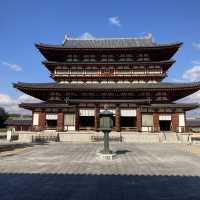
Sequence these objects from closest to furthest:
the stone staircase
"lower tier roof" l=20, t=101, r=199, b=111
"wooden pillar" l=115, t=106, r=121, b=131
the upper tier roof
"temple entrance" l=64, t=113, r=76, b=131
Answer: the stone staircase, "lower tier roof" l=20, t=101, r=199, b=111, "wooden pillar" l=115, t=106, r=121, b=131, "temple entrance" l=64, t=113, r=76, b=131, the upper tier roof

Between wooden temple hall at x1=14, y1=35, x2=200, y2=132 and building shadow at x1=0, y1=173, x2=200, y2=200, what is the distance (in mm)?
23700

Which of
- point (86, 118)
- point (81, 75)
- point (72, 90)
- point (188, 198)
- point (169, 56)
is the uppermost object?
point (169, 56)

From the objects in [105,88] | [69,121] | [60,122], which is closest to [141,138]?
[105,88]

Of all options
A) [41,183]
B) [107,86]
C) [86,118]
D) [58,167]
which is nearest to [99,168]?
[58,167]

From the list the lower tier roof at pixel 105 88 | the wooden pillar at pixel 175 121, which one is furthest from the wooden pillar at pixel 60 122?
the wooden pillar at pixel 175 121

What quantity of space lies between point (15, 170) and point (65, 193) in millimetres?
5333

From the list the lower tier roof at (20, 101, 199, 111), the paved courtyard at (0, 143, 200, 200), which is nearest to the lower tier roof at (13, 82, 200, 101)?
the lower tier roof at (20, 101, 199, 111)

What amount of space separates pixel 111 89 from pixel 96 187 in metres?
25.5

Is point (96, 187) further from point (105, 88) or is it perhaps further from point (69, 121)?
point (69, 121)

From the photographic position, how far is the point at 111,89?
112 ft

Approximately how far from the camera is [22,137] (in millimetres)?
32375

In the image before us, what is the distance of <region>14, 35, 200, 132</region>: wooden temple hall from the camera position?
34.4m

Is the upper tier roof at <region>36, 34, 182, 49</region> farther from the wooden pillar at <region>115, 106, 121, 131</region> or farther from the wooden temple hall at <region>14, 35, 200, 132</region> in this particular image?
the wooden pillar at <region>115, 106, 121, 131</region>

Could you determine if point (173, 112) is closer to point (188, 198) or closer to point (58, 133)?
point (58, 133)
